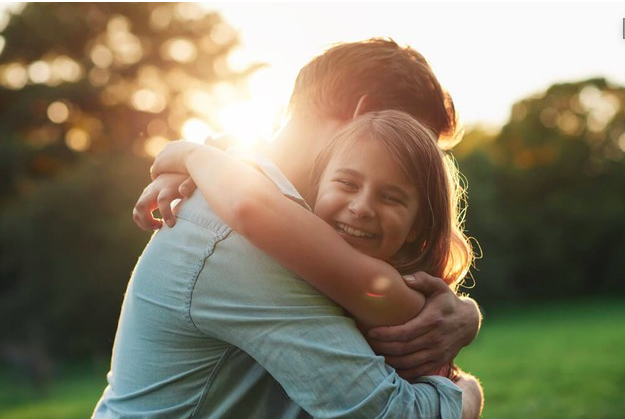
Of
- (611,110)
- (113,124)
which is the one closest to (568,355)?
(113,124)

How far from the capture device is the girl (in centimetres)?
175

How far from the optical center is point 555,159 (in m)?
37.2

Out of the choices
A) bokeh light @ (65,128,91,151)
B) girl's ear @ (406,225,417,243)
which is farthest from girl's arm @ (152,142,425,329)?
bokeh light @ (65,128,91,151)

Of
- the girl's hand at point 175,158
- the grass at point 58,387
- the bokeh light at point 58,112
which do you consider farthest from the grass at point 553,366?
the bokeh light at point 58,112

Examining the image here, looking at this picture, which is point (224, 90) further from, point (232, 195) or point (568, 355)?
point (232, 195)

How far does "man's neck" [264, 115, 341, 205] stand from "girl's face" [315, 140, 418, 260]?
24 centimetres

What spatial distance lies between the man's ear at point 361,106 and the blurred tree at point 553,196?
27296 mm

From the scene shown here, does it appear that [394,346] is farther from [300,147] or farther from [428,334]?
[300,147]

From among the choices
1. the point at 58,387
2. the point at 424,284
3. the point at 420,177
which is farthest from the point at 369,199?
the point at 58,387

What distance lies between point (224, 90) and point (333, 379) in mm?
27562

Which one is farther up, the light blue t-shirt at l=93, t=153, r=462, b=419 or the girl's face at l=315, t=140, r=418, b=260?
the girl's face at l=315, t=140, r=418, b=260

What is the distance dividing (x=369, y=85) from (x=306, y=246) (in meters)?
1.15

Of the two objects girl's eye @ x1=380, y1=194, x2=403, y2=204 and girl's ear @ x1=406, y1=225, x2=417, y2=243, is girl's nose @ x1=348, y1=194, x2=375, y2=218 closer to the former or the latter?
girl's eye @ x1=380, y1=194, x2=403, y2=204

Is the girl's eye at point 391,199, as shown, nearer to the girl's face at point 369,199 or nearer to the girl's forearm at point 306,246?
the girl's face at point 369,199
